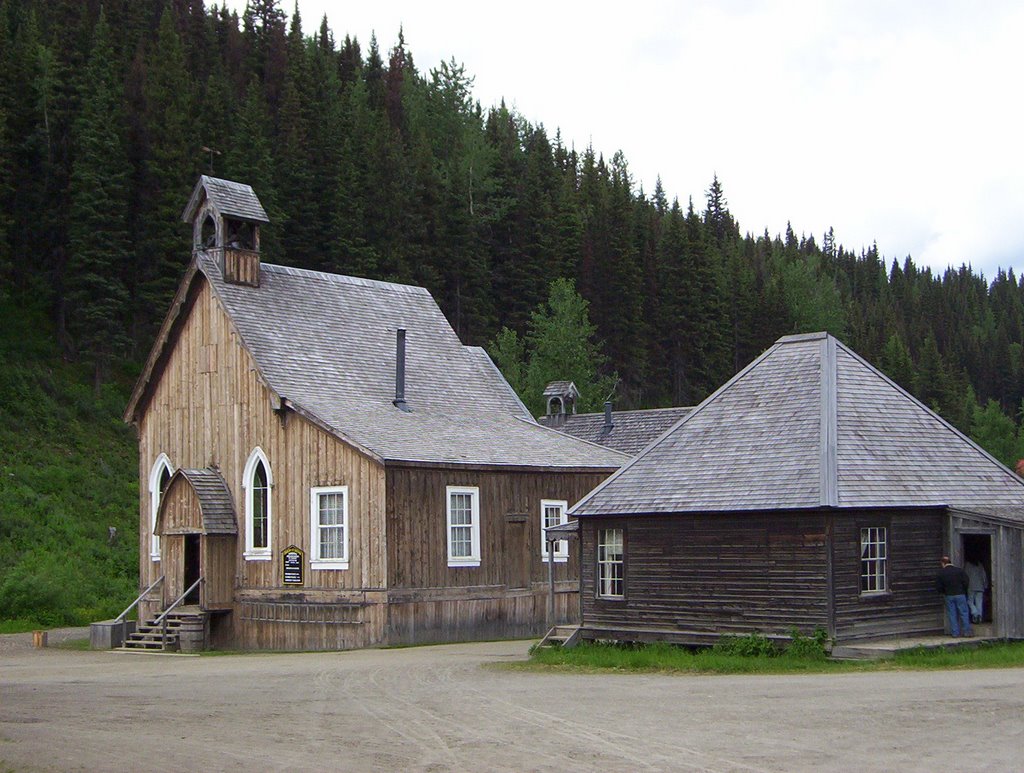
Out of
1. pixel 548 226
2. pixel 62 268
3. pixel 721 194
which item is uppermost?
pixel 721 194

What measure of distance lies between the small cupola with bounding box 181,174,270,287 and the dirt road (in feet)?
46.4

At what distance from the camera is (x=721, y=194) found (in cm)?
17975

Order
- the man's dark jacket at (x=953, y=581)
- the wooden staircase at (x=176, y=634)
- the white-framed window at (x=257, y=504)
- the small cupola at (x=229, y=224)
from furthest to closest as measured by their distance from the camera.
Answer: the small cupola at (x=229, y=224) → the white-framed window at (x=257, y=504) → the wooden staircase at (x=176, y=634) → the man's dark jacket at (x=953, y=581)

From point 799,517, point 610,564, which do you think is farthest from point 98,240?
point 799,517

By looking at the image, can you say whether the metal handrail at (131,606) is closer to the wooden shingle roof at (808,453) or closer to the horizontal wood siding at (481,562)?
the horizontal wood siding at (481,562)

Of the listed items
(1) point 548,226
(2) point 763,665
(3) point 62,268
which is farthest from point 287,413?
(1) point 548,226

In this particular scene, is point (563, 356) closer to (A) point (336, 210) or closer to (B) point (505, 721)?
(A) point (336, 210)

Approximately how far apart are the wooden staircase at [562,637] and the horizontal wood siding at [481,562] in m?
4.50

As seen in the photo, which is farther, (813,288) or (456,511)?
(813,288)

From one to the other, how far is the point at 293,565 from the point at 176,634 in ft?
12.3

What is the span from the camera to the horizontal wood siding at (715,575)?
2438 centimetres

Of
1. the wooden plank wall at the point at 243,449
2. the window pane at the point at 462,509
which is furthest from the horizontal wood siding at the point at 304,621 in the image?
the window pane at the point at 462,509

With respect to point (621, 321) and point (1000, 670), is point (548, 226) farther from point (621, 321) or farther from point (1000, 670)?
point (1000, 670)

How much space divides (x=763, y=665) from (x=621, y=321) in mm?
69510
